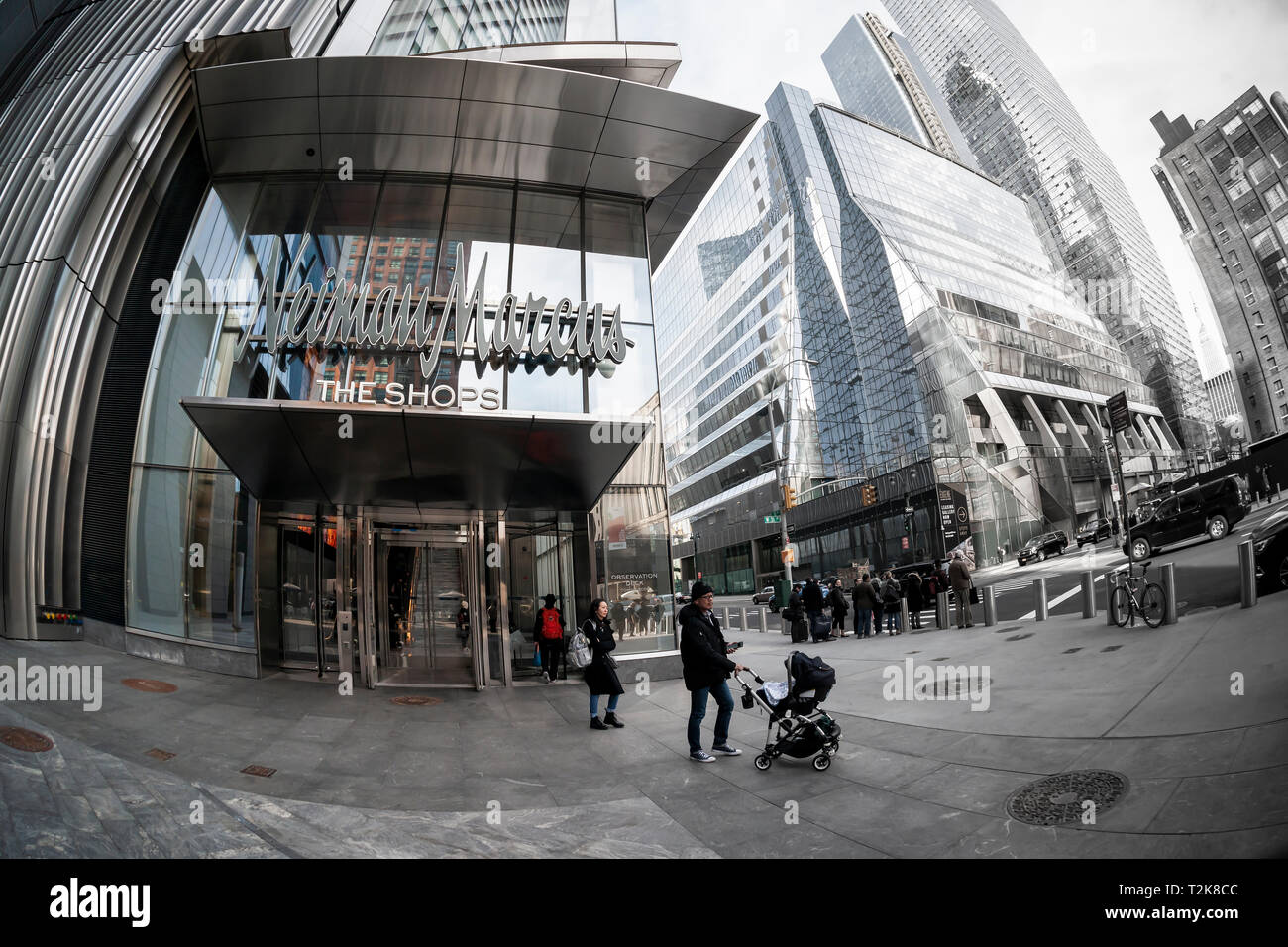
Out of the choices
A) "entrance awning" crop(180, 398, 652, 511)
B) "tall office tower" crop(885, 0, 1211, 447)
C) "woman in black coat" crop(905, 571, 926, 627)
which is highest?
"tall office tower" crop(885, 0, 1211, 447)

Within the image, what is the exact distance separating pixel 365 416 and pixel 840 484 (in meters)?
55.6

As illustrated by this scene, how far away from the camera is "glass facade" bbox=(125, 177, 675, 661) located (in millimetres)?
9039

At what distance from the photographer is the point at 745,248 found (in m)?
75.1

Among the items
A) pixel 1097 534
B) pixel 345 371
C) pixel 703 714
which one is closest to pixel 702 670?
pixel 703 714

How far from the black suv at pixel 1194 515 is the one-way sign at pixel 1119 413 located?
5.55ft

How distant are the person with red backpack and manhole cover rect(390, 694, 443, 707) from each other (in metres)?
2.02

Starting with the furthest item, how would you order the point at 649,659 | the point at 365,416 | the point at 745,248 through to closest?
the point at 745,248 < the point at 649,659 < the point at 365,416

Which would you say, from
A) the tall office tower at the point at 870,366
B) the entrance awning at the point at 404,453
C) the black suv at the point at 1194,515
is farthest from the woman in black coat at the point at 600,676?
the tall office tower at the point at 870,366

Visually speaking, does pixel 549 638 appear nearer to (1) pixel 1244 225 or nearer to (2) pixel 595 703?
(2) pixel 595 703

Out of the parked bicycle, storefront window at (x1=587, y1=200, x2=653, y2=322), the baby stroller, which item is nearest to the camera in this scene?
the baby stroller

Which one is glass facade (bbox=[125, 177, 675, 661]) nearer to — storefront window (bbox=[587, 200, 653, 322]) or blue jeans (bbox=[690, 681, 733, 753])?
storefront window (bbox=[587, 200, 653, 322])

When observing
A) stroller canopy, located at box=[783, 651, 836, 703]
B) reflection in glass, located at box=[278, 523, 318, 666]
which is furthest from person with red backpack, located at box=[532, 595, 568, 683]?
stroller canopy, located at box=[783, 651, 836, 703]
